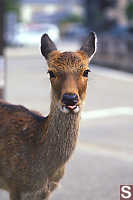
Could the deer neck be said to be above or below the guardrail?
above

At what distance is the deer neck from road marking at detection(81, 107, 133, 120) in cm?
606

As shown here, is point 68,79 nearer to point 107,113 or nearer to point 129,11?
point 107,113

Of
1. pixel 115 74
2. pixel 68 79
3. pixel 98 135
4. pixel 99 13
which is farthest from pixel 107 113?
pixel 99 13

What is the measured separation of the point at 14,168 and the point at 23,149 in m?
0.24

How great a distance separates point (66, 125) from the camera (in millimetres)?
4281

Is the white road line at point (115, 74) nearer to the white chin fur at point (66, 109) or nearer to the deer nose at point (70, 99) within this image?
the white chin fur at point (66, 109)

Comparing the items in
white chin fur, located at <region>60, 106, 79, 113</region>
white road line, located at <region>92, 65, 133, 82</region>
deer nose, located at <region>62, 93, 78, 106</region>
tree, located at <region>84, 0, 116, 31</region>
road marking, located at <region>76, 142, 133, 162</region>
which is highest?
deer nose, located at <region>62, 93, 78, 106</region>

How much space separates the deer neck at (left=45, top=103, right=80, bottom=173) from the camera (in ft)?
14.0

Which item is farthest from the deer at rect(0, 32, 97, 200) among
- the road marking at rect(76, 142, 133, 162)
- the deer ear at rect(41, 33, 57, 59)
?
the road marking at rect(76, 142, 133, 162)

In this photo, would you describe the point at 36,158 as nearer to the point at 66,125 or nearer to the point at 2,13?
the point at 66,125

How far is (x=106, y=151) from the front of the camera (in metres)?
8.20

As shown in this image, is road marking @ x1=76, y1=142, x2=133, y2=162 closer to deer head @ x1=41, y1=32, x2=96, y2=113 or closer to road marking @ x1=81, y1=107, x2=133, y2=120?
road marking @ x1=81, y1=107, x2=133, y2=120

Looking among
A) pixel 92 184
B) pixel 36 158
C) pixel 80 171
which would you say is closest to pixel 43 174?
pixel 36 158

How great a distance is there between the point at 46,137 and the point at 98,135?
15.6 ft
